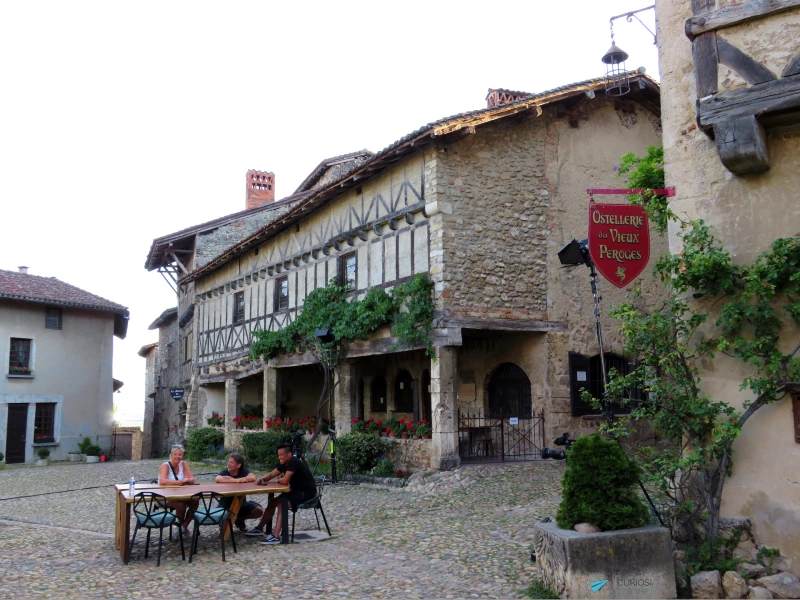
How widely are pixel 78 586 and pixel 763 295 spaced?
243 inches

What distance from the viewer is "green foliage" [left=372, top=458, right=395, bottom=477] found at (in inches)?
513

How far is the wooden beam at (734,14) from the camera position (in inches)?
230

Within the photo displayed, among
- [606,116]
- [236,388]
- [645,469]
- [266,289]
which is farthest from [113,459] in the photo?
[645,469]

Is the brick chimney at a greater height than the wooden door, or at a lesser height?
greater

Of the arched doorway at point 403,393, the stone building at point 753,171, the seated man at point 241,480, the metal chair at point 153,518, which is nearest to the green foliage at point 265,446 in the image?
the arched doorway at point 403,393

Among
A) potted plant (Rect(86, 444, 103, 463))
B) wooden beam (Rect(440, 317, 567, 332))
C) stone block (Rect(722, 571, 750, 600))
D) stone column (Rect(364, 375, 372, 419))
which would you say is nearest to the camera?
stone block (Rect(722, 571, 750, 600))

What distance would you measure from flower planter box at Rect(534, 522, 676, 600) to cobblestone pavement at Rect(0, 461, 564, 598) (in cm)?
66

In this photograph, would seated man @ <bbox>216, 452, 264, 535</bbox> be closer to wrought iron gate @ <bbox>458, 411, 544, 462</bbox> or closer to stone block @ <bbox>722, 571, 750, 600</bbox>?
stone block @ <bbox>722, 571, 750, 600</bbox>

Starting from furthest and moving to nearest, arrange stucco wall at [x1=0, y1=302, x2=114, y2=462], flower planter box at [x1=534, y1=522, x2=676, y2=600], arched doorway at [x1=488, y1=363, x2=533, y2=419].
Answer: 1. stucco wall at [x1=0, y1=302, x2=114, y2=462]
2. arched doorway at [x1=488, y1=363, x2=533, y2=419]
3. flower planter box at [x1=534, y1=522, x2=676, y2=600]

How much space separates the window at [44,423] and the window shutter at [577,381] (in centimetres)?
1845

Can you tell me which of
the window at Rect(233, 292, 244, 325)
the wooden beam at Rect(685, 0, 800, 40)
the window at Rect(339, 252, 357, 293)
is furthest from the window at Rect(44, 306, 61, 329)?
the wooden beam at Rect(685, 0, 800, 40)

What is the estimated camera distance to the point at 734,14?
5.97 m

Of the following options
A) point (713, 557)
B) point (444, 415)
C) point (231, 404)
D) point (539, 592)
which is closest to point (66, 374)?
point (231, 404)

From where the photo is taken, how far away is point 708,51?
6.08 metres
